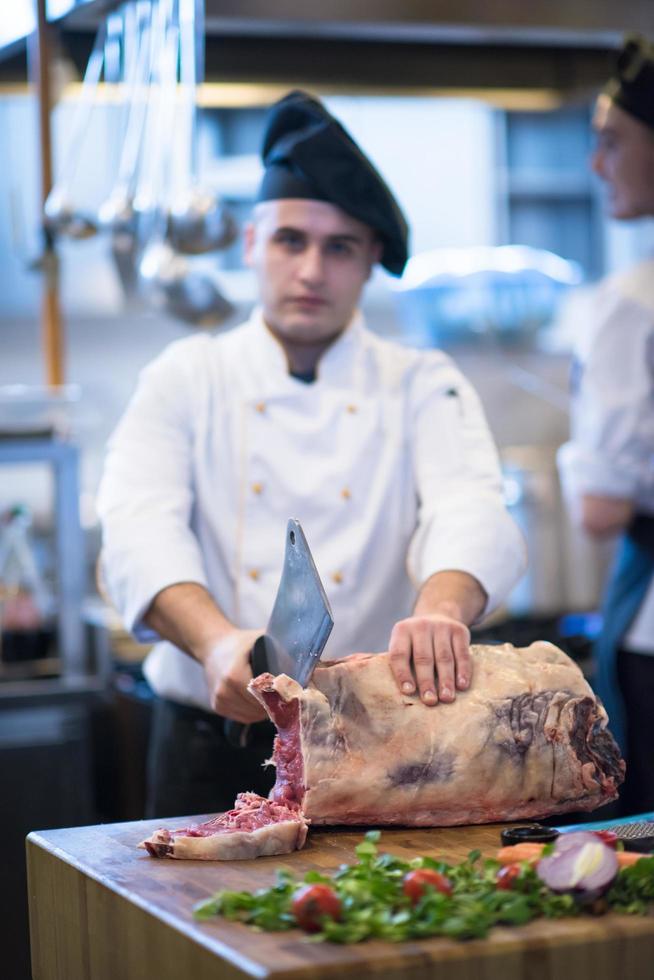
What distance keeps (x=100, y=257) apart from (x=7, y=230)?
0.38m

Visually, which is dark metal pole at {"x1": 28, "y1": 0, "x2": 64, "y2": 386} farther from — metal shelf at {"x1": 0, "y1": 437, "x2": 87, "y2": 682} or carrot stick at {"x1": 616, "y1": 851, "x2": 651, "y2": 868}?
carrot stick at {"x1": 616, "y1": 851, "x2": 651, "y2": 868}

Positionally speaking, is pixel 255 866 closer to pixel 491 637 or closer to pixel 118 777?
pixel 118 777

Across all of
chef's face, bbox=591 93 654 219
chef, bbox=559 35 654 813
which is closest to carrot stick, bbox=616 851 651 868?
chef, bbox=559 35 654 813

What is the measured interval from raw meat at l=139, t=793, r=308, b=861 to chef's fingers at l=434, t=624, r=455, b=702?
0.23 meters

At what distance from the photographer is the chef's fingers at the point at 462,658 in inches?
68.4

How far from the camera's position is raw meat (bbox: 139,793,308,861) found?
1.55 meters

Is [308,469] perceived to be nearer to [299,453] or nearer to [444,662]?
[299,453]

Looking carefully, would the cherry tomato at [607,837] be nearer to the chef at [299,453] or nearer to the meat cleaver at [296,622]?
the meat cleaver at [296,622]

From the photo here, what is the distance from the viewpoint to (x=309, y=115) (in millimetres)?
2275

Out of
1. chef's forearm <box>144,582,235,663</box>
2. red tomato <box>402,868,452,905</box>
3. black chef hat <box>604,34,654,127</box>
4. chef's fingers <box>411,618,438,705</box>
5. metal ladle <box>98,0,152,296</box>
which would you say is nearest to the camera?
red tomato <box>402,868,452,905</box>

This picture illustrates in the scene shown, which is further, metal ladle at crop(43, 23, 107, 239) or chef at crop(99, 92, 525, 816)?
metal ladle at crop(43, 23, 107, 239)

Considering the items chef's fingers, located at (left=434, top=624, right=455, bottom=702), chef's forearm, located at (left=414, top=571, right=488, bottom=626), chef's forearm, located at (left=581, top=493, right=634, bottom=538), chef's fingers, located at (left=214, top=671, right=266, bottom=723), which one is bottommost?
chef's fingers, located at (left=214, top=671, right=266, bottom=723)

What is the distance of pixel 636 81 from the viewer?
286cm

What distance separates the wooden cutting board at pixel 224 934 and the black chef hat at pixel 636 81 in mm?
1692
